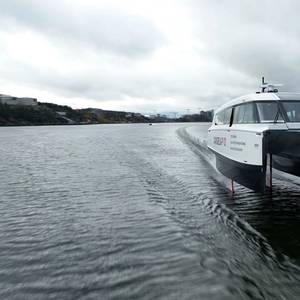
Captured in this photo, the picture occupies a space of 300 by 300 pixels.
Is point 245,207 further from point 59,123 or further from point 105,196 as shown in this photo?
point 59,123

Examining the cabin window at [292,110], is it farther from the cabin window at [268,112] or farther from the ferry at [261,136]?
the cabin window at [268,112]

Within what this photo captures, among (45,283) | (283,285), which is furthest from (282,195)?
(45,283)

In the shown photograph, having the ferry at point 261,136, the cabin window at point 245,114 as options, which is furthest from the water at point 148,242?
the cabin window at point 245,114

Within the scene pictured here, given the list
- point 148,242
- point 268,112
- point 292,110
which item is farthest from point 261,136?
point 148,242

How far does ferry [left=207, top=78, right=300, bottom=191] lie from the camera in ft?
27.9

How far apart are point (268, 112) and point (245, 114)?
3.07ft

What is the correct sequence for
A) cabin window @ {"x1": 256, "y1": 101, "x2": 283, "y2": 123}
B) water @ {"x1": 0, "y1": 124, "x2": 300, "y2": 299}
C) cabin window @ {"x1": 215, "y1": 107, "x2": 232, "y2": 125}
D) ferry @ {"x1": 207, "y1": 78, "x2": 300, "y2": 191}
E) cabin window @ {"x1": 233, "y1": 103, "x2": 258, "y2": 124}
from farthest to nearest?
cabin window @ {"x1": 215, "y1": 107, "x2": 232, "y2": 125} < cabin window @ {"x1": 233, "y1": 103, "x2": 258, "y2": 124} < cabin window @ {"x1": 256, "y1": 101, "x2": 283, "y2": 123} < ferry @ {"x1": 207, "y1": 78, "x2": 300, "y2": 191} < water @ {"x1": 0, "y1": 124, "x2": 300, "y2": 299}

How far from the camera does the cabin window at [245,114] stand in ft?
Result: 31.8

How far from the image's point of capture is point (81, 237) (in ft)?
22.8

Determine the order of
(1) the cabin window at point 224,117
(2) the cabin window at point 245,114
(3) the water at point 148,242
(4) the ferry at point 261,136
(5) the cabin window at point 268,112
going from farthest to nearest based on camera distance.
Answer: (1) the cabin window at point 224,117 → (2) the cabin window at point 245,114 → (5) the cabin window at point 268,112 → (4) the ferry at point 261,136 → (3) the water at point 148,242

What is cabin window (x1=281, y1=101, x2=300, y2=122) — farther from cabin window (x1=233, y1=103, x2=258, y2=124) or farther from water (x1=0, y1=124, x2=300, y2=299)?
water (x1=0, y1=124, x2=300, y2=299)

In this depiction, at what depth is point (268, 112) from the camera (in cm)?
943

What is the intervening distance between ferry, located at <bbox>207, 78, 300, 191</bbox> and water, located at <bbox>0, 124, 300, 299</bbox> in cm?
95

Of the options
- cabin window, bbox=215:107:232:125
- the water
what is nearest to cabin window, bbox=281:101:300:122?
the water
